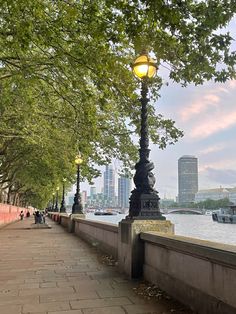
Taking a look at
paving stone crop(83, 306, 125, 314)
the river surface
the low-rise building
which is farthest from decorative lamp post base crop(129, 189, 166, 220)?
the low-rise building

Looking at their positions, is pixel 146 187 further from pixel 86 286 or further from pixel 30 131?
pixel 30 131

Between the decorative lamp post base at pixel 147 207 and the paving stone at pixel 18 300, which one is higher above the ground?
the decorative lamp post base at pixel 147 207

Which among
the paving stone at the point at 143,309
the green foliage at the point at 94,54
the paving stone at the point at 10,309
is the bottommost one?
the paving stone at the point at 10,309

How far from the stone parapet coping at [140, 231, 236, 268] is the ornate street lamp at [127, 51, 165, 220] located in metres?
1.30

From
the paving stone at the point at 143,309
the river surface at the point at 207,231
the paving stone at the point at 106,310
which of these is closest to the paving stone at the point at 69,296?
the paving stone at the point at 106,310

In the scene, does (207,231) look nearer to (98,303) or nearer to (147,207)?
(147,207)

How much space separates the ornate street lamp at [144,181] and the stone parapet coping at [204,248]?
1.30m

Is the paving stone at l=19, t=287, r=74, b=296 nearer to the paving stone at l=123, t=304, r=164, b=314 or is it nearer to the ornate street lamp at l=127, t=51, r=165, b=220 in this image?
the paving stone at l=123, t=304, r=164, b=314

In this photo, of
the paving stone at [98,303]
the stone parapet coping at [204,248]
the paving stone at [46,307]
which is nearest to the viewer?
the stone parapet coping at [204,248]

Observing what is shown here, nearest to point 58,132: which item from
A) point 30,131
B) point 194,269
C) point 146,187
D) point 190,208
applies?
point 30,131

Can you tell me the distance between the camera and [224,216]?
79.8 metres

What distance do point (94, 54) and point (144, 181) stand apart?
13.6ft

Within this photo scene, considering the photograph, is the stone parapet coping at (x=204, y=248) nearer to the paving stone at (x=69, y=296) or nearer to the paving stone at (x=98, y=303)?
the paving stone at (x=98, y=303)

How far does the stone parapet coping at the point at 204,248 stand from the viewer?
454 centimetres
